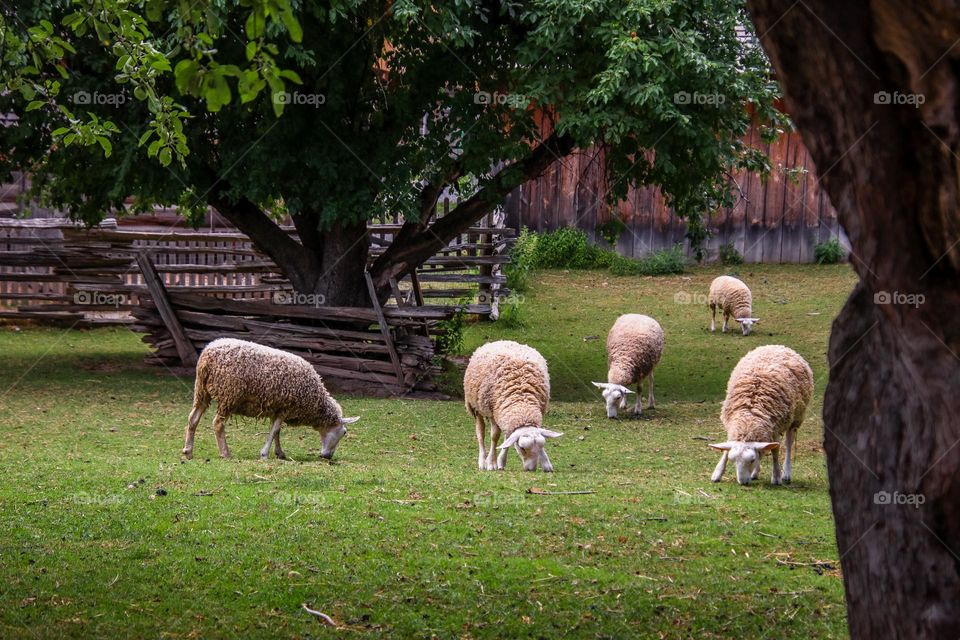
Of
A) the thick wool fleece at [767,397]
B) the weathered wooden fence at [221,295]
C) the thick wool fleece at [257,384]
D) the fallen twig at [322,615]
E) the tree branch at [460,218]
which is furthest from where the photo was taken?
the weathered wooden fence at [221,295]

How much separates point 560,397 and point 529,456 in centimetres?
575

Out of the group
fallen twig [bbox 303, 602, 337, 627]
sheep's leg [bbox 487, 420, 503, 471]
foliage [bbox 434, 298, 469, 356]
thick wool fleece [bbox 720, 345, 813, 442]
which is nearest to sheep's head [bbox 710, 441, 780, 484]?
thick wool fleece [bbox 720, 345, 813, 442]

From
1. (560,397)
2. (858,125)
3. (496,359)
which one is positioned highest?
(858,125)

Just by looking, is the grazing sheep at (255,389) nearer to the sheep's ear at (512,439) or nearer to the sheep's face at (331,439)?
the sheep's face at (331,439)

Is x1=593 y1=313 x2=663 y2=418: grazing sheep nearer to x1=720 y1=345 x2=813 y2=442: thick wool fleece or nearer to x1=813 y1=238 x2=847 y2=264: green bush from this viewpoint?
x1=720 y1=345 x2=813 y2=442: thick wool fleece

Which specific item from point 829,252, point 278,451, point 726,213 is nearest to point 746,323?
point 726,213

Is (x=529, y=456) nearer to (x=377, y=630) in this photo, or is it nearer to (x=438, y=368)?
(x=377, y=630)

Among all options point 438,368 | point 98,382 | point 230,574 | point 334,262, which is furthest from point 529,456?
point 98,382

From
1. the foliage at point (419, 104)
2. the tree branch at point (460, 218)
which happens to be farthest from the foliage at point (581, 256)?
the foliage at point (419, 104)

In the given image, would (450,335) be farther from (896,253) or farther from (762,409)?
(896,253)

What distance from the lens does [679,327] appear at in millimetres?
20156

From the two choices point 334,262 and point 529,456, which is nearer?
point 529,456

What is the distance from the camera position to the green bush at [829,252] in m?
25.1

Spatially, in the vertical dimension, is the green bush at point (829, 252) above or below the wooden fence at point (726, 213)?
below
